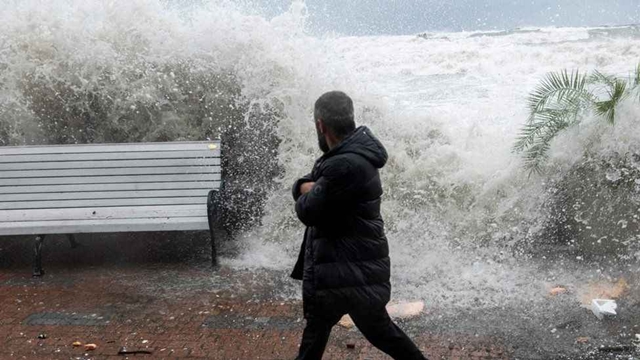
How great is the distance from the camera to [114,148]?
6098mm

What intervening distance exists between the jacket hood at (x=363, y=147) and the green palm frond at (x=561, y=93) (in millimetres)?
3661

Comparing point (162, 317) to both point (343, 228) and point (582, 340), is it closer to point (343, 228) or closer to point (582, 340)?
point (343, 228)

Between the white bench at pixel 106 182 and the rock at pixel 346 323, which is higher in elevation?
the white bench at pixel 106 182

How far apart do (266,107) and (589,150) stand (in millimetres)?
3515

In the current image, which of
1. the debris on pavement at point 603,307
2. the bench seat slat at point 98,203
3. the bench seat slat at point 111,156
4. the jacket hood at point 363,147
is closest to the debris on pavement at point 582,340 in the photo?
the debris on pavement at point 603,307

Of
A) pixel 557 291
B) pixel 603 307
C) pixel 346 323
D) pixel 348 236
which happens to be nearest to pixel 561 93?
pixel 557 291

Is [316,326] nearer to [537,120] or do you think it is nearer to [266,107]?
[537,120]

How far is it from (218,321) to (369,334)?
172cm

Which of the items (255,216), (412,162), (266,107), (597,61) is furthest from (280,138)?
(597,61)

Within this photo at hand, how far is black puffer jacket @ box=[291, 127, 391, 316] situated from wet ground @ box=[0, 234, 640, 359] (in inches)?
43.7

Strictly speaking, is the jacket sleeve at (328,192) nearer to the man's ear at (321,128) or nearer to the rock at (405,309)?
the man's ear at (321,128)

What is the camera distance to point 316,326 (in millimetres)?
3225

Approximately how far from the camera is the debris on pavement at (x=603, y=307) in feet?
14.8

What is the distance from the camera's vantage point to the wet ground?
417cm
